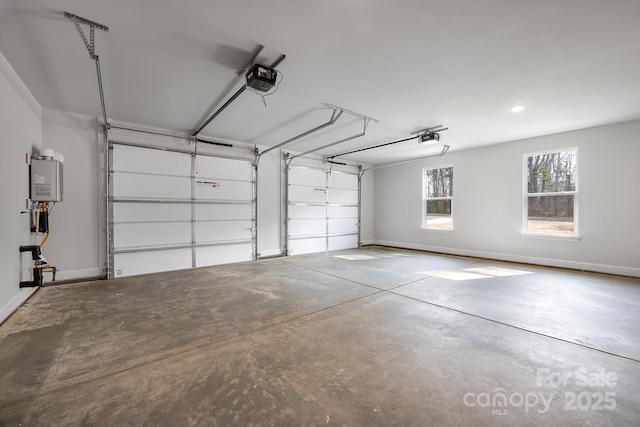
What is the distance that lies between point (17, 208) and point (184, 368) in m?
3.05

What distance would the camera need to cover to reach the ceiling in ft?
7.20

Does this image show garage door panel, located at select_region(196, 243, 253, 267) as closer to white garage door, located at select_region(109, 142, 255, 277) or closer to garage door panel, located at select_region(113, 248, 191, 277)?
white garage door, located at select_region(109, 142, 255, 277)

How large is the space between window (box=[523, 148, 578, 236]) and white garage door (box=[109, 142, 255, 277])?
628 cm

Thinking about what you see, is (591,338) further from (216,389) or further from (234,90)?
(234,90)

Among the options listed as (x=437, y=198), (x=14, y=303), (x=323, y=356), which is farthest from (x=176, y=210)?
(x=437, y=198)

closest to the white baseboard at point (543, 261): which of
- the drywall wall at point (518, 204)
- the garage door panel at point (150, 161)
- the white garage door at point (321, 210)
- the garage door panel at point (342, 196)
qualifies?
the drywall wall at point (518, 204)

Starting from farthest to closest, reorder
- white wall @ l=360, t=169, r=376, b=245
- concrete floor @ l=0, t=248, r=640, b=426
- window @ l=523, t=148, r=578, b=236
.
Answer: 1. white wall @ l=360, t=169, r=376, b=245
2. window @ l=523, t=148, r=578, b=236
3. concrete floor @ l=0, t=248, r=640, b=426

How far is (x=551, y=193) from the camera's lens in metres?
5.55

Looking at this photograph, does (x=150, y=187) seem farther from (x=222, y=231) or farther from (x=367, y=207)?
(x=367, y=207)

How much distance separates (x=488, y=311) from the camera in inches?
123

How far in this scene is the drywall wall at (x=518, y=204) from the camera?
4.75 meters

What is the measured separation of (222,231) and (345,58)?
4.44m

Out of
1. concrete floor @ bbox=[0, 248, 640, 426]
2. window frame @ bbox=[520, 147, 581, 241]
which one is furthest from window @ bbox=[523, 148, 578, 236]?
concrete floor @ bbox=[0, 248, 640, 426]

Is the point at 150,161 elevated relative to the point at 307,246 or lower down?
elevated
